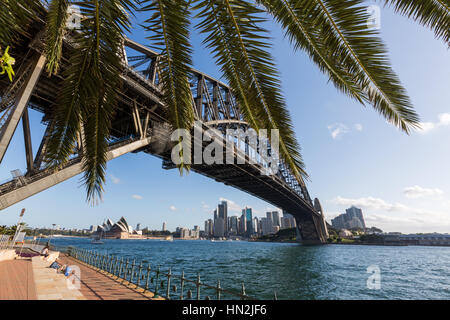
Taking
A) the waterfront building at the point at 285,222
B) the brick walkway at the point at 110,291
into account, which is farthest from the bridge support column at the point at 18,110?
the waterfront building at the point at 285,222

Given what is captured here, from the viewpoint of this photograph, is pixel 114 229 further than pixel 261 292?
A: Yes

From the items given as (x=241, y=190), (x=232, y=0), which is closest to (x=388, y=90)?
(x=232, y=0)

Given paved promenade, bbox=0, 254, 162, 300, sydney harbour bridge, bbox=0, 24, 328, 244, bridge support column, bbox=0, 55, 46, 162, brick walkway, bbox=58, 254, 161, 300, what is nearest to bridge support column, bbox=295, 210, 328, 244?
sydney harbour bridge, bbox=0, 24, 328, 244

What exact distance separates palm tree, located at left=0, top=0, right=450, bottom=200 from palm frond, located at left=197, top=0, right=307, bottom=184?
0.01 metres

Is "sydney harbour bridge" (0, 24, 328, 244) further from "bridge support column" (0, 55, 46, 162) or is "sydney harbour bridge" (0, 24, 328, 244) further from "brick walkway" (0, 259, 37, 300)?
"brick walkway" (0, 259, 37, 300)

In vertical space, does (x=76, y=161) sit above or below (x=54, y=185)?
above

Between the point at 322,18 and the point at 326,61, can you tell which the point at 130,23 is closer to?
the point at 322,18

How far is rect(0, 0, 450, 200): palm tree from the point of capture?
2104mm

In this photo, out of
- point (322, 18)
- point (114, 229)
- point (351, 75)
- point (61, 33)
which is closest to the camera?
point (322, 18)

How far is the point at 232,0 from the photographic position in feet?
7.38

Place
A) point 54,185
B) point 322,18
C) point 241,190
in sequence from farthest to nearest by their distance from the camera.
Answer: point 241,190
point 54,185
point 322,18

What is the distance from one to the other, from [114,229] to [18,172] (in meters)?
121

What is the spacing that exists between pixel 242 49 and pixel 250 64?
19 centimetres

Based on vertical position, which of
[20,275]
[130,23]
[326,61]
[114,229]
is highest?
[130,23]
